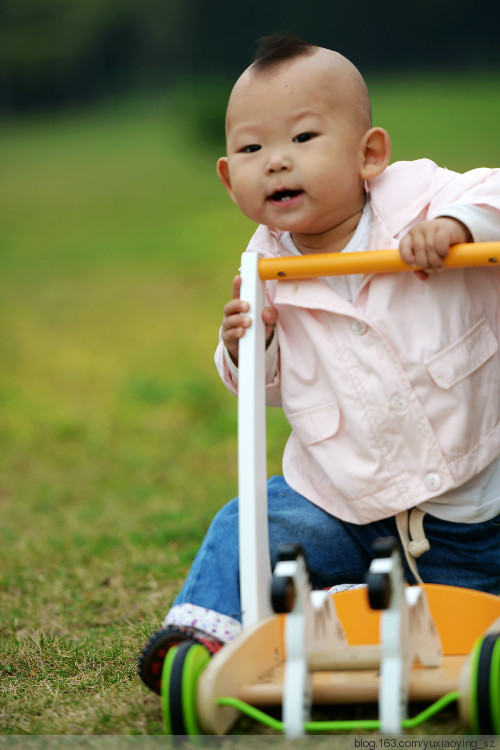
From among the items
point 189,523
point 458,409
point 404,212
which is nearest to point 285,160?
point 404,212

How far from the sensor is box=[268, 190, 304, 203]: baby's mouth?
1733mm

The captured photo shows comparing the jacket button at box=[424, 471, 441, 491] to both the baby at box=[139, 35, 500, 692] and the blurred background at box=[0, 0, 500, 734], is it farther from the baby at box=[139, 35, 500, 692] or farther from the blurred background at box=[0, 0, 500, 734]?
the blurred background at box=[0, 0, 500, 734]

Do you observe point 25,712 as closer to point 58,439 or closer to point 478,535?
point 478,535

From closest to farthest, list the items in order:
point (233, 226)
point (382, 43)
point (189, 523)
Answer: point (189, 523)
point (233, 226)
point (382, 43)

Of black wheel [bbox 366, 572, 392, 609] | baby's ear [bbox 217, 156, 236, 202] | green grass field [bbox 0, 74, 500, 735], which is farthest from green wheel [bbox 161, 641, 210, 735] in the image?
baby's ear [bbox 217, 156, 236, 202]

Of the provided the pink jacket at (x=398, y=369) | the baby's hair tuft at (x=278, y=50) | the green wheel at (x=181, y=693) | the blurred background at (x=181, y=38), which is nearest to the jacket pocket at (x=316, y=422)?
the pink jacket at (x=398, y=369)

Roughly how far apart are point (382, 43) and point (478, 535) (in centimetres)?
1464

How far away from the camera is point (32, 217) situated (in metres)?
13.4

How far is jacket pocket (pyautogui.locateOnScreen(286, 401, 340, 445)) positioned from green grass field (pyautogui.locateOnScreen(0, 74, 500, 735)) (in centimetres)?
54

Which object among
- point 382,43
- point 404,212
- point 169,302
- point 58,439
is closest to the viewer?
point 404,212

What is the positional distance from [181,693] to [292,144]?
3.04 feet

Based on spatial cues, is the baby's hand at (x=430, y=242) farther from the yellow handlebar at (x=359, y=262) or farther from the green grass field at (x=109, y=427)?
the green grass field at (x=109, y=427)

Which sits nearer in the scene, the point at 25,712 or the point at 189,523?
the point at 25,712

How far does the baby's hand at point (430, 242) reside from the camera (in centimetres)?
162
